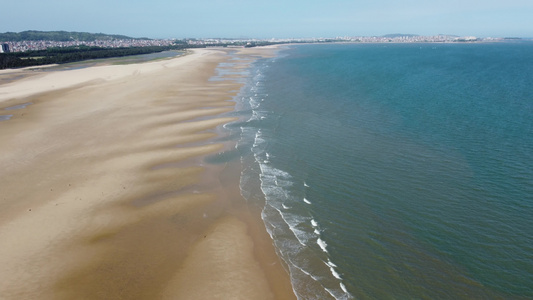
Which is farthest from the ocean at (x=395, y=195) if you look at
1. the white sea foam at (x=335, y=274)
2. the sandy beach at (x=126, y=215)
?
the sandy beach at (x=126, y=215)

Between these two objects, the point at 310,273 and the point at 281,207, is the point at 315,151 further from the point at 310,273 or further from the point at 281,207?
the point at 310,273

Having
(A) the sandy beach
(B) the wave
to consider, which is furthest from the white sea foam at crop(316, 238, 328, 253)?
(A) the sandy beach

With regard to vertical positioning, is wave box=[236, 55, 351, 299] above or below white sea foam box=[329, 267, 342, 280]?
above

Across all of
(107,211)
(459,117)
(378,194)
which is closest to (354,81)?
(459,117)

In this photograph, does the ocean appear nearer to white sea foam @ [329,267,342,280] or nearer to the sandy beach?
white sea foam @ [329,267,342,280]

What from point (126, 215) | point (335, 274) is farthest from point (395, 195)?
point (126, 215)

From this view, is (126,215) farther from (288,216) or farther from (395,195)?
(395,195)
